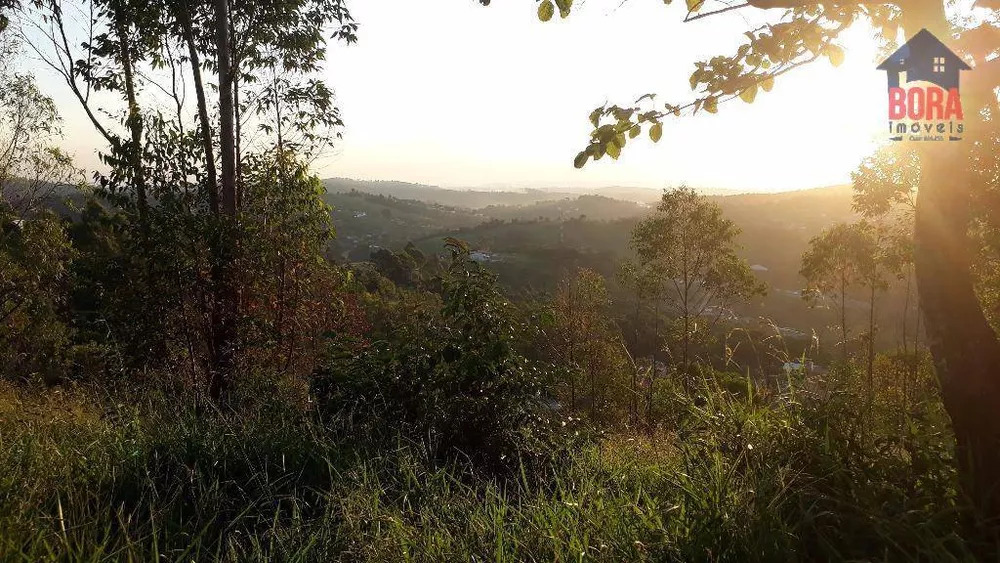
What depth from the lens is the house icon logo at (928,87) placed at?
8.60ft

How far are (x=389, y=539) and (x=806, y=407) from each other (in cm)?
225

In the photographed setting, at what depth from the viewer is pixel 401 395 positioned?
4.95 metres

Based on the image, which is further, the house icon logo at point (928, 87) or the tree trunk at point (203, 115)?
the tree trunk at point (203, 115)

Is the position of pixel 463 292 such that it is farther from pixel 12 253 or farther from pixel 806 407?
pixel 12 253

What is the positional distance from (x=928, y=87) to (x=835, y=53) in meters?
0.58

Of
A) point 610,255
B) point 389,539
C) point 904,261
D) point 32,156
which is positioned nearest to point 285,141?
point 389,539

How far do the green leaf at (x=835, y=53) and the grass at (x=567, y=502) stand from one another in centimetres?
189

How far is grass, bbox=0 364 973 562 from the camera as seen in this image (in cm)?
216

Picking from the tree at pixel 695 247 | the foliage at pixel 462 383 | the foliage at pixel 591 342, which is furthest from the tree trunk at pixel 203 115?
the tree at pixel 695 247

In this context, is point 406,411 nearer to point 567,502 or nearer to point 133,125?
point 567,502

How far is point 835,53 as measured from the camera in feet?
10.3

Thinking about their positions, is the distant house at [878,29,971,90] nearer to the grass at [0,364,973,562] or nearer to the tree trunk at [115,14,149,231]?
the grass at [0,364,973,562]

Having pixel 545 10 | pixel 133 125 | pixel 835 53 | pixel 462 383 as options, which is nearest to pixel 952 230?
pixel 835 53

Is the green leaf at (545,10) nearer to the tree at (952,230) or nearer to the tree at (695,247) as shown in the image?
the tree at (952,230)
